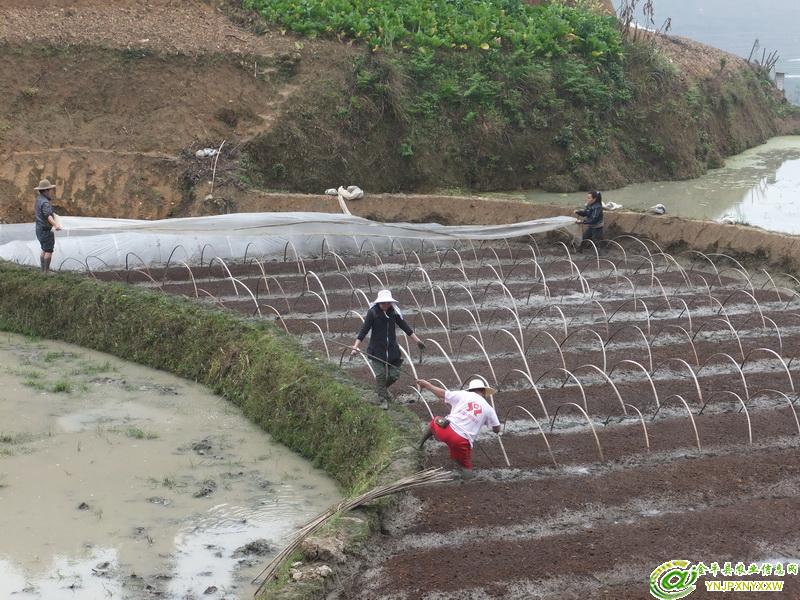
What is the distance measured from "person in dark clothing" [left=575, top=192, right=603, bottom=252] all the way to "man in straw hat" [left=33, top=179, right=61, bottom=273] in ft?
26.6

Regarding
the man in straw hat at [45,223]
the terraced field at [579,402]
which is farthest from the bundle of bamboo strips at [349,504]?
the man in straw hat at [45,223]

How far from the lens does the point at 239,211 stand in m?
19.0

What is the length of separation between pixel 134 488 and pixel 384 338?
264cm

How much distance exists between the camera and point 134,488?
972cm

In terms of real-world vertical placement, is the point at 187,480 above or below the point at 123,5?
below

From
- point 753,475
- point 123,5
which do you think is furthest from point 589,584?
point 123,5

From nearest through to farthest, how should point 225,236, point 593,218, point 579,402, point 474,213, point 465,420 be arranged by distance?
point 465,420 → point 579,402 → point 225,236 → point 593,218 → point 474,213

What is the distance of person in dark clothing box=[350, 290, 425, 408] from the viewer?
9961 mm

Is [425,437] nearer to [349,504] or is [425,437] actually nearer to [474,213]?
[349,504]

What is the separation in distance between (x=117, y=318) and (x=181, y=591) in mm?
6158

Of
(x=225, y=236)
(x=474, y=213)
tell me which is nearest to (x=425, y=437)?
(x=225, y=236)

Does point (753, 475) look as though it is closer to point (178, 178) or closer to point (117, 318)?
point (117, 318)

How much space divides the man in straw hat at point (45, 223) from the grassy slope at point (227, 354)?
32cm

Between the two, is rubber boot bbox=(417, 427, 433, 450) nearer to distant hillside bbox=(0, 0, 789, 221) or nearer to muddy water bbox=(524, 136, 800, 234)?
distant hillside bbox=(0, 0, 789, 221)
